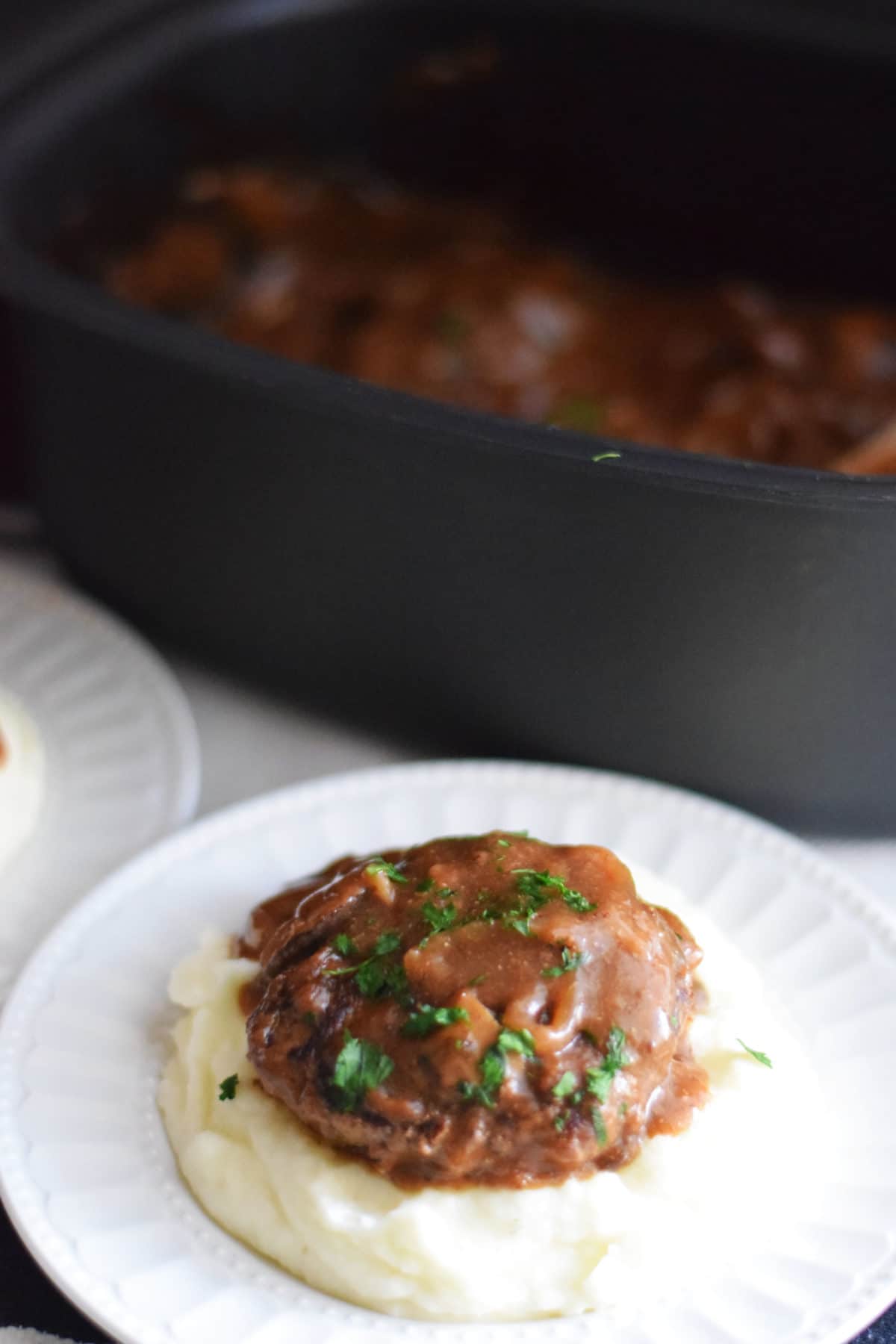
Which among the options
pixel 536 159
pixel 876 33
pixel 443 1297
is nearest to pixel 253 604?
pixel 443 1297

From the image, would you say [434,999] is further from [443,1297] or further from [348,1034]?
[443,1297]

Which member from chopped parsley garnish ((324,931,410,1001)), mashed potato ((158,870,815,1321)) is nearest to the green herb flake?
mashed potato ((158,870,815,1321))

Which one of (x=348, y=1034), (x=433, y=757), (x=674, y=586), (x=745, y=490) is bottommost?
(x=433, y=757)

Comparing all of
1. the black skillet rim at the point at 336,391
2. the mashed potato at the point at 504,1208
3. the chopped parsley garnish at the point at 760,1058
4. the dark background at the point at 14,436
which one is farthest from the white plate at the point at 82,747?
the chopped parsley garnish at the point at 760,1058

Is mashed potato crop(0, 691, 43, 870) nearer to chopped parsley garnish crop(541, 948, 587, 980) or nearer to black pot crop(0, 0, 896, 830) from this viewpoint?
black pot crop(0, 0, 896, 830)

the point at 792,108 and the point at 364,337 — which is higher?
the point at 792,108

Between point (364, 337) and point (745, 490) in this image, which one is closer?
point (745, 490)

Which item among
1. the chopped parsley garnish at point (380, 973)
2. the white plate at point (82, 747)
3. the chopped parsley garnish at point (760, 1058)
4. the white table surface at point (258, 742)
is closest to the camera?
the chopped parsley garnish at point (380, 973)

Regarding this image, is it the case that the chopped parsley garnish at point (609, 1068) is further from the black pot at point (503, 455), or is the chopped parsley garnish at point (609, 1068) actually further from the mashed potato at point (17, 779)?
the mashed potato at point (17, 779)
